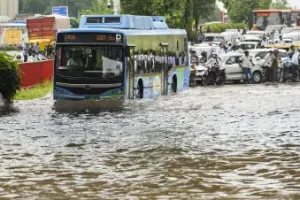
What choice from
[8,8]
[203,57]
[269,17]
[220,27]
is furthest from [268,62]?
[8,8]

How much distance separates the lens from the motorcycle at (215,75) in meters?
40.8

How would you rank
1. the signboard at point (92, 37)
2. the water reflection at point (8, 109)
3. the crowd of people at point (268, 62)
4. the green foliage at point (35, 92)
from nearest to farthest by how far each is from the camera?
the water reflection at point (8, 109), the signboard at point (92, 37), the green foliage at point (35, 92), the crowd of people at point (268, 62)

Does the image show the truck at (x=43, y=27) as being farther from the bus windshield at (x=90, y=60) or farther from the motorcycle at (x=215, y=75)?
the bus windshield at (x=90, y=60)

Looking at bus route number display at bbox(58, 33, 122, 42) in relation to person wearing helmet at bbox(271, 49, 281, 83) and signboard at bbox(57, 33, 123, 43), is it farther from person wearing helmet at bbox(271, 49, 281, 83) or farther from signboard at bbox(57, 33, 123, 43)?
person wearing helmet at bbox(271, 49, 281, 83)

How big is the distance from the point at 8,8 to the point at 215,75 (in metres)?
102

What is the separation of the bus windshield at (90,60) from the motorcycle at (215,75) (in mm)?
13770

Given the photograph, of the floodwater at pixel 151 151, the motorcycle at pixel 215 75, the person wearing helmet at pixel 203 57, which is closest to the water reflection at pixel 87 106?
the floodwater at pixel 151 151

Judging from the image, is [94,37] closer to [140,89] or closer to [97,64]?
[97,64]

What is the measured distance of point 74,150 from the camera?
1666 centimetres

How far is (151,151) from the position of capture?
16312 mm

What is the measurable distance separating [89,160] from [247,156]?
103 inches

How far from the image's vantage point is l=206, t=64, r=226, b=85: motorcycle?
1608 inches

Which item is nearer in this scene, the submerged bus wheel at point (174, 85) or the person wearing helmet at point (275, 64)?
the submerged bus wheel at point (174, 85)

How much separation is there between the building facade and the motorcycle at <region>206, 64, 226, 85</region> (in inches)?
3928
